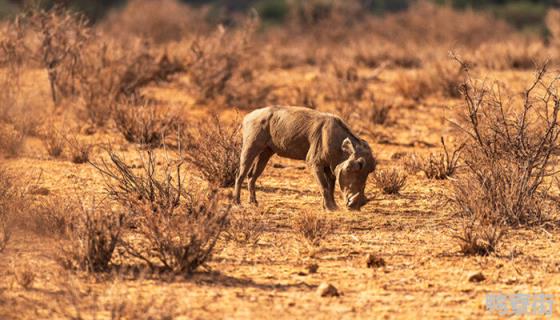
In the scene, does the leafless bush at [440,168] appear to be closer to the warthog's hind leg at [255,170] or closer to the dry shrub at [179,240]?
the warthog's hind leg at [255,170]

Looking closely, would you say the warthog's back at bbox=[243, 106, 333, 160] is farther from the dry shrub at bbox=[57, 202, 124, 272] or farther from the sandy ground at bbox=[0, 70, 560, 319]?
the dry shrub at bbox=[57, 202, 124, 272]

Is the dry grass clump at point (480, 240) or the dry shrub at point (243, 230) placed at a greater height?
the dry grass clump at point (480, 240)

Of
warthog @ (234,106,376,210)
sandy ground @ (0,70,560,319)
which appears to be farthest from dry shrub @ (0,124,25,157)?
warthog @ (234,106,376,210)

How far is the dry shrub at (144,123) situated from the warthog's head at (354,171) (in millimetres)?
4048

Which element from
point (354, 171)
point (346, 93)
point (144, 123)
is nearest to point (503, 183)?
point (354, 171)

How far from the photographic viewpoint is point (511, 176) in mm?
9398

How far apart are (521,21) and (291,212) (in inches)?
1302

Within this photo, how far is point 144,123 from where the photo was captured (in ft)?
43.2

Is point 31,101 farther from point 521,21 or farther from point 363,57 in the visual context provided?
point 521,21

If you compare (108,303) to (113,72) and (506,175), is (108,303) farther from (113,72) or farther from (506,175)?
(113,72)

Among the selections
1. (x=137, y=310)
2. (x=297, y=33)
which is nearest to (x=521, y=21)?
(x=297, y=33)

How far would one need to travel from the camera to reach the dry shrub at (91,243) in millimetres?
7672

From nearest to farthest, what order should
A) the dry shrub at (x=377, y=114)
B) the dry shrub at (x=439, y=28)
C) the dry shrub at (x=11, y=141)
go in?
1. the dry shrub at (x=11, y=141)
2. the dry shrub at (x=377, y=114)
3. the dry shrub at (x=439, y=28)

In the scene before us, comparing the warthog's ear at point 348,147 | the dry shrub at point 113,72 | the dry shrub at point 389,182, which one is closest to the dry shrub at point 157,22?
the dry shrub at point 113,72
